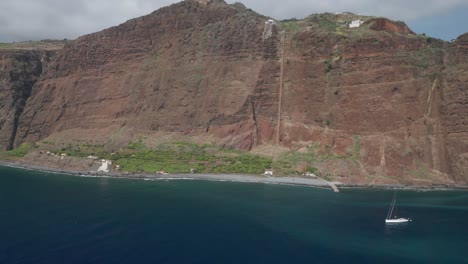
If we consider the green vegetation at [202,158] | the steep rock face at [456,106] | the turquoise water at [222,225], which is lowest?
the turquoise water at [222,225]

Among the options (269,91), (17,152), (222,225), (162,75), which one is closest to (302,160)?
(269,91)

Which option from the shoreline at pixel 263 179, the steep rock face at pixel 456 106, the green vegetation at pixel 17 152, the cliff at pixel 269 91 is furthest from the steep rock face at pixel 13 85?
the steep rock face at pixel 456 106

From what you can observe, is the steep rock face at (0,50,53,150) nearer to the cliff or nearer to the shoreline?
the cliff

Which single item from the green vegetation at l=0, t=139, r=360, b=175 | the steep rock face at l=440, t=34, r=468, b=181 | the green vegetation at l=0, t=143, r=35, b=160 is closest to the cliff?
the steep rock face at l=440, t=34, r=468, b=181

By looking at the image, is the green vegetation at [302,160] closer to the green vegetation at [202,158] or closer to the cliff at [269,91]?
the green vegetation at [202,158]

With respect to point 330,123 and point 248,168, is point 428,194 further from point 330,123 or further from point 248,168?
point 248,168

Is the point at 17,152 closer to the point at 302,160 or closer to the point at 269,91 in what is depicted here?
the point at 269,91
